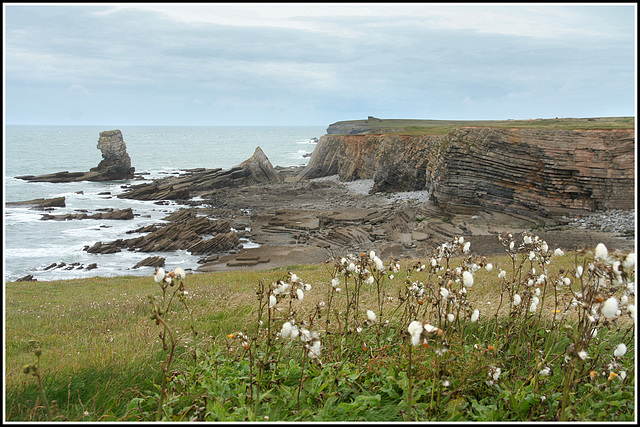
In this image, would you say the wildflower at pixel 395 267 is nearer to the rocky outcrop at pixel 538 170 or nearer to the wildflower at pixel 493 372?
the wildflower at pixel 493 372

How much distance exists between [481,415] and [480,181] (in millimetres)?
30376


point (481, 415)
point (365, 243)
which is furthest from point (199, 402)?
point (365, 243)

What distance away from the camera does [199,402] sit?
163 inches

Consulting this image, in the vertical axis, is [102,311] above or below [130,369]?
below

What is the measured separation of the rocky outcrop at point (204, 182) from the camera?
171 feet

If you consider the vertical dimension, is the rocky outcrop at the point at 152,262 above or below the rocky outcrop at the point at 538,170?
below

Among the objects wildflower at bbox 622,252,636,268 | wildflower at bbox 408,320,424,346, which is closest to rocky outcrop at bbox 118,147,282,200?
wildflower at bbox 408,320,424,346

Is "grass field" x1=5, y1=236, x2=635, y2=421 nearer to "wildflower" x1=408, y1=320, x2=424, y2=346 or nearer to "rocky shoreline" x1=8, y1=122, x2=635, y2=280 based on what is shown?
"wildflower" x1=408, y1=320, x2=424, y2=346

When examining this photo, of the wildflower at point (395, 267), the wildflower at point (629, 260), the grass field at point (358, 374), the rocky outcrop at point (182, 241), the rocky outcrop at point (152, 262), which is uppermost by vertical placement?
the wildflower at point (629, 260)

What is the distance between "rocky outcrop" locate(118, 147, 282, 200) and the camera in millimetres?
52250

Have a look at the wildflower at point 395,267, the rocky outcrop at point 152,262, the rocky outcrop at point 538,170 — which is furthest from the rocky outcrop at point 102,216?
the wildflower at point 395,267

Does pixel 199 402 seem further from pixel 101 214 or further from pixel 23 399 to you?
pixel 101 214

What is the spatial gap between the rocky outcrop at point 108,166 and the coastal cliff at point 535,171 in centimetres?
5254

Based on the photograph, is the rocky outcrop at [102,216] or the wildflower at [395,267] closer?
the wildflower at [395,267]
